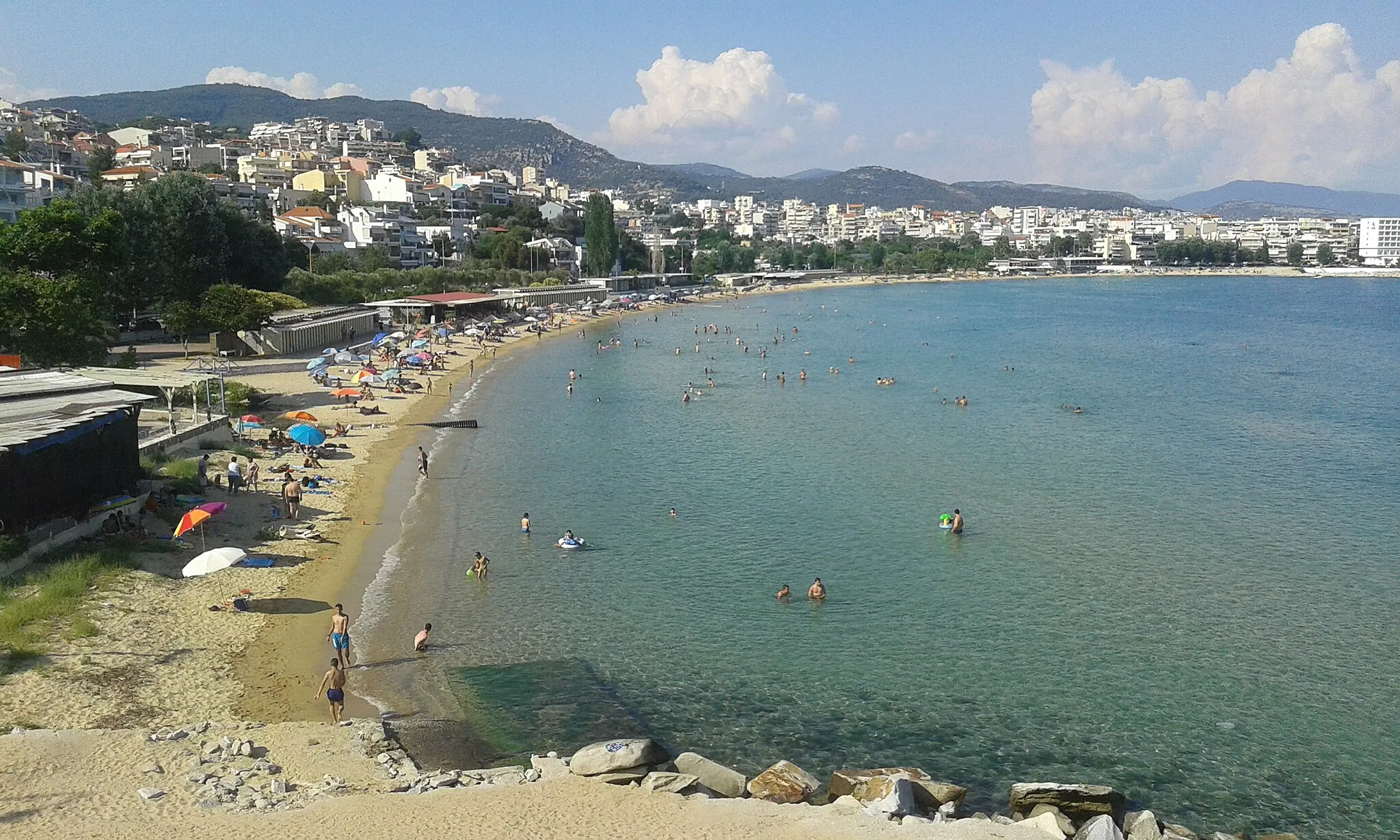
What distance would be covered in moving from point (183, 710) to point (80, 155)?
108m

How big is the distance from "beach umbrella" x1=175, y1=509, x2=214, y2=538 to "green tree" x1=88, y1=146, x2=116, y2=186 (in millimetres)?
79577

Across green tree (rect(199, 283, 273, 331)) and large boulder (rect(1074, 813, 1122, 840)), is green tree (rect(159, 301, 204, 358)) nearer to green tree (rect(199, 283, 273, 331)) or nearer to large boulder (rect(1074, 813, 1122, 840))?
green tree (rect(199, 283, 273, 331))

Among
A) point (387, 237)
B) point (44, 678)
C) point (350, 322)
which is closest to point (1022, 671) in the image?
point (44, 678)

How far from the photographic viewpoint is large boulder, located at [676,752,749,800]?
11.5 metres

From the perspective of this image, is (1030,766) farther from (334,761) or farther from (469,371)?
(469,371)

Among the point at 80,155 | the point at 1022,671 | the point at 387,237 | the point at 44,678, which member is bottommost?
the point at 1022,671

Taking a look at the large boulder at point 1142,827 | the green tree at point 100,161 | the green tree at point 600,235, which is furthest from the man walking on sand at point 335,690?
the green tree at point 600,235

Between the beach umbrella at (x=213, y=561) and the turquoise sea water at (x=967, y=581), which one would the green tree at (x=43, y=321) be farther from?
the beach umbrella at (x=213, y=561)

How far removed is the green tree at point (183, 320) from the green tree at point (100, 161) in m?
52.6

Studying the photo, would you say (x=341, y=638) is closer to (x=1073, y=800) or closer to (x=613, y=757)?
(x=613, y=757)

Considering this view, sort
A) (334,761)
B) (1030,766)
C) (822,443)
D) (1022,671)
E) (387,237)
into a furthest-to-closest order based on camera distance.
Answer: (387,237)
(822,443)
(1022,671)
(1030,766)
(334,761)

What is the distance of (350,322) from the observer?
54375mm

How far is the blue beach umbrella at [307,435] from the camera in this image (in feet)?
80.7

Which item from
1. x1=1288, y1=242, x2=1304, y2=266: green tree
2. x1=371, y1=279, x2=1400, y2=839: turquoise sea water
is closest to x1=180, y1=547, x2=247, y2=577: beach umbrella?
x1=371, y1=279, x2=1400, y2=839: turquoise sea water
